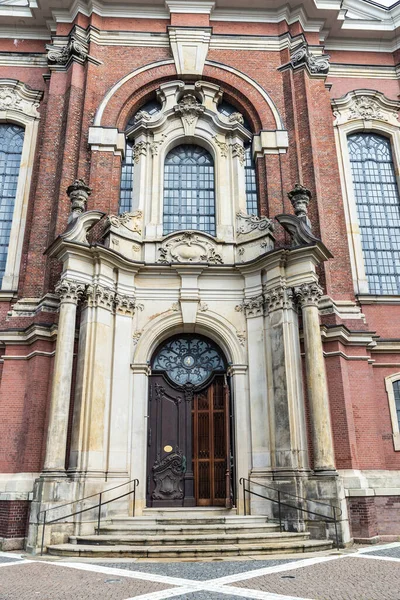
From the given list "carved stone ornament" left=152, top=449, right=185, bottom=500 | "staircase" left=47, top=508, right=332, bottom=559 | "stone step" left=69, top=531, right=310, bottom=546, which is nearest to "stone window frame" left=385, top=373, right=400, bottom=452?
"staircase" left=47, top=508, right=332, bottom=559

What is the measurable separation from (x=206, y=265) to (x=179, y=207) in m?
2.61

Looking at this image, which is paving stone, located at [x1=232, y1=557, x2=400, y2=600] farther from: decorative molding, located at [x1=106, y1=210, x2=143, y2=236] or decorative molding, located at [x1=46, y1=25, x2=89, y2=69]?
decorative molding, located at [x1=46, y1=25, x2=89, y2=69]

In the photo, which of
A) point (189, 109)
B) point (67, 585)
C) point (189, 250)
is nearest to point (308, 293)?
point (189, 250)

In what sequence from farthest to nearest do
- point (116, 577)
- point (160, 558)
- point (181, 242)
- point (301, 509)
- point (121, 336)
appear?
point (181, 242) → point (121, 336) → point (301, 509) → point (160, 558) → point (116, 577)

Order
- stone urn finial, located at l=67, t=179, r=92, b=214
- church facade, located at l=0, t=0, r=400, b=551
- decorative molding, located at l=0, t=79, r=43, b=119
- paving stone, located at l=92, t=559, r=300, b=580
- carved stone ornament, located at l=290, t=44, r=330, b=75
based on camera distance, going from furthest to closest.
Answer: decorative molding, located at l=0, t=79, r=43, b=119 → carved stone ornament, located at l=290, t=44, r=330, b=75 → stone urn finial, located at l=67, t=179, r=92, b=214 → church facade, located at l=0, t=0, r=400, b=551 → paving stone, located at l=92, t=559, r=300, b=580

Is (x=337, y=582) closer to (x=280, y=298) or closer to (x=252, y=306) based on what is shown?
(x=280, y=298)

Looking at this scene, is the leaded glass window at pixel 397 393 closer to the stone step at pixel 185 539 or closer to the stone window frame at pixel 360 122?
the stone step at pixel 185 539

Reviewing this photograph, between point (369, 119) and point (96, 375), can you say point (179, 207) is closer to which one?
point (96, 375)

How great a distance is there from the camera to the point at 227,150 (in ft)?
53.1

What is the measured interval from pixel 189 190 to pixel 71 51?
19.5ft

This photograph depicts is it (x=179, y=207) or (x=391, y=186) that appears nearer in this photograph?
(x=179, y=207)

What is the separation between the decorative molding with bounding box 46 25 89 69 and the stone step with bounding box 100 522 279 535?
1378cm

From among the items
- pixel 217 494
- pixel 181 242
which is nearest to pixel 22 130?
pixel 181 242

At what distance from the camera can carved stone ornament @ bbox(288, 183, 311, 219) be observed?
45.6 feet
